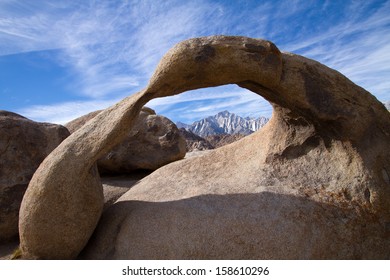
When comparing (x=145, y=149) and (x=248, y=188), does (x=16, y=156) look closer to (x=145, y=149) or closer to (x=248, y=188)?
(x=145, y=149)

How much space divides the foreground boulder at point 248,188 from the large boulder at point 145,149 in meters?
2.29

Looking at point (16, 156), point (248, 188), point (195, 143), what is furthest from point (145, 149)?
point (195, 143)

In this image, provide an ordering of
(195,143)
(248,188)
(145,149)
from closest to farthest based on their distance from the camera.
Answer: (248,188), (145,149), (195,143)

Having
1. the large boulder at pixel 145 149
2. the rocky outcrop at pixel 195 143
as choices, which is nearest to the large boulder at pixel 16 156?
the large boulder at pixel 145 149

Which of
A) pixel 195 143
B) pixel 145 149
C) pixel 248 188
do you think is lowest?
pixel 248 188

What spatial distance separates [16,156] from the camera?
16.6ft

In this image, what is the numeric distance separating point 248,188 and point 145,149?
3.16 metres

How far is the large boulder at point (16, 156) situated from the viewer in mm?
4891

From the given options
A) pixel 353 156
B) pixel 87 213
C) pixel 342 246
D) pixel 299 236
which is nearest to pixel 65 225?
pixel 87 213

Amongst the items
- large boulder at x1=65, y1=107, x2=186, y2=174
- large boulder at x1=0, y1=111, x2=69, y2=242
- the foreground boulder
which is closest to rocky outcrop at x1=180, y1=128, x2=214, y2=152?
large boulder at x1=65, y1=107, x2=186, y2=174

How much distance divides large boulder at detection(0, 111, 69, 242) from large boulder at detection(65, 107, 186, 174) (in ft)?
4.65

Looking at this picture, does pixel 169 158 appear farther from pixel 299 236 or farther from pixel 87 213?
pixel 299 236

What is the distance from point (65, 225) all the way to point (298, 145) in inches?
112

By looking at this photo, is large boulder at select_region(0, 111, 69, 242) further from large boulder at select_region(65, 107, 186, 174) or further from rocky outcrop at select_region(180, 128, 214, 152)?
rocky outcrop at select_region(180, 128, 214, 152)
